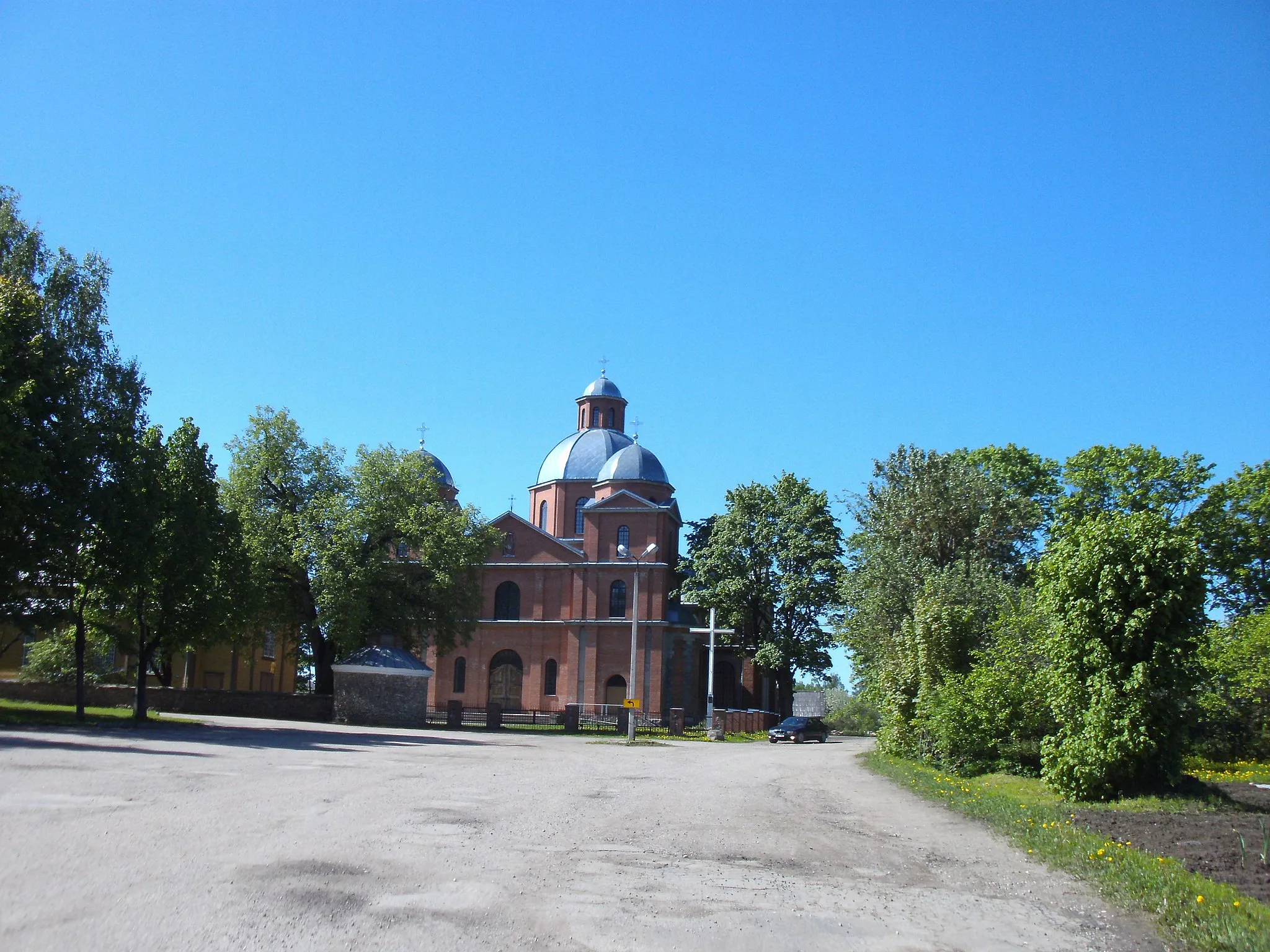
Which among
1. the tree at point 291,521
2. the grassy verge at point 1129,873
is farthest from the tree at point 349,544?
the grassy verge at point 1129,873

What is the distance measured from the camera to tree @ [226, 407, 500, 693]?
1527 inches

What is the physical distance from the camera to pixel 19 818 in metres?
9.91

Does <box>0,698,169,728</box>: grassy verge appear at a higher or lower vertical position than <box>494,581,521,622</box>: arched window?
lower

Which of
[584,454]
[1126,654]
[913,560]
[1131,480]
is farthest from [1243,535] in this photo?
[584,454]

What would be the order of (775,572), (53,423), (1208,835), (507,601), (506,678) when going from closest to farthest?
(1208,835) → (53,423) → (775,572) → (506,678) → (507,601)

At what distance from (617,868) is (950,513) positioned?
84.0ft

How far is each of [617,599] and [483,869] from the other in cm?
5059

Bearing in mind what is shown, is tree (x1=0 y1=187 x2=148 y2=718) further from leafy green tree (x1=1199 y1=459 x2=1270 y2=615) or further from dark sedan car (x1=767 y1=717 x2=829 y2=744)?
leafy green tree (x1=1199 y1=459 x2=1270 y2=615)

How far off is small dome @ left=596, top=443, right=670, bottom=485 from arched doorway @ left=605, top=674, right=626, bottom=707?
37.7ft

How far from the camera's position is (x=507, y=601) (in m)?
60.5

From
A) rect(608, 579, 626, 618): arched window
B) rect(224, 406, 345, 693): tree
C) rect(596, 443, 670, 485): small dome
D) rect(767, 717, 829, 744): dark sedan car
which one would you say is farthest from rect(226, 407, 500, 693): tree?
rect(596, 443, 670, 485): small dome

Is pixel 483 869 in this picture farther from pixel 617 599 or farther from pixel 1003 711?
pixel 617 599

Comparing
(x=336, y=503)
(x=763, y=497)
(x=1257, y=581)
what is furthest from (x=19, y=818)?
(x=763, y=497)

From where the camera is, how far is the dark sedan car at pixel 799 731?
45.4 metres
